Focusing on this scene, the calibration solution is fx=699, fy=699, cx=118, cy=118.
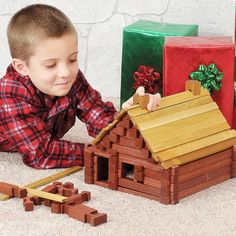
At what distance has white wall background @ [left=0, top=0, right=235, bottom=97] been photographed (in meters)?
2.49

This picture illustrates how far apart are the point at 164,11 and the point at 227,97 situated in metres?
0.60

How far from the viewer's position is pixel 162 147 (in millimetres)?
1564

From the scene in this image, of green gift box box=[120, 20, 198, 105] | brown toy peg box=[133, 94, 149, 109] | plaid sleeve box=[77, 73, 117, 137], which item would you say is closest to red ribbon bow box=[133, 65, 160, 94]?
green gift box box=[120, 20, 198, 105]

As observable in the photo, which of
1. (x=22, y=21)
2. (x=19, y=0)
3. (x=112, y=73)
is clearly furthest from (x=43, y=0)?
(x=22, y=21)

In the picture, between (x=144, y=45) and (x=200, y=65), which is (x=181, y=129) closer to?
(x=200, y=65)

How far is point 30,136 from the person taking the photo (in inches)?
70.7

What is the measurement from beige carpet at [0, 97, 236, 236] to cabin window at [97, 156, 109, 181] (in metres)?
0.03

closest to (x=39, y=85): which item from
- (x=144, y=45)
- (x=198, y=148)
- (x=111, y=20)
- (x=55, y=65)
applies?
(x=55, y=65)

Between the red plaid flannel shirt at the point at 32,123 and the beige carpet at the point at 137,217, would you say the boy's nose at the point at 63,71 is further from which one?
the beige carpet at the point at 137,217

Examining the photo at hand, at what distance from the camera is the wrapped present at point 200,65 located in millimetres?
2010

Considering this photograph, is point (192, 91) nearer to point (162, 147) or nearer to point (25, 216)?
point (162, 147)

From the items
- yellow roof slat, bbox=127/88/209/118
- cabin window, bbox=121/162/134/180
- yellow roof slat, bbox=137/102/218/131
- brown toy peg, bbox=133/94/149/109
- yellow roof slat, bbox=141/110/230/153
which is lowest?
cabin window, bbox=121/162/134/180

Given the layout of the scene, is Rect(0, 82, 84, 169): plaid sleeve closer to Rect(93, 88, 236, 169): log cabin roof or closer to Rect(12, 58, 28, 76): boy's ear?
Rect(12, 58, 28, 76): boy's ear

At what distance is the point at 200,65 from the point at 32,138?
1.80 feet
